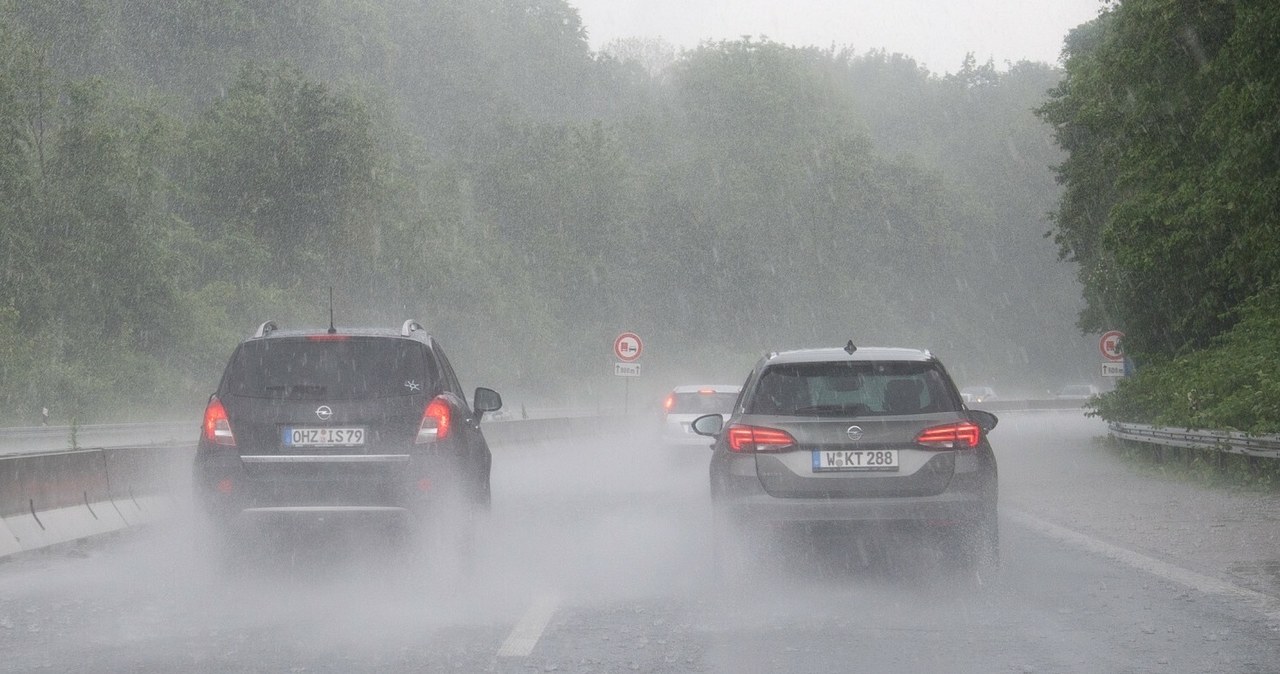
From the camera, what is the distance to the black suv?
990cm

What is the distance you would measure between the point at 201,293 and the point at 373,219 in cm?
1097

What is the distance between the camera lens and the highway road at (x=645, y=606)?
7262 millimetres

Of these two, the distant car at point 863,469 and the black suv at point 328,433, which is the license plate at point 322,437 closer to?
the black suv at point 328,433

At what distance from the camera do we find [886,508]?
9070 millimetres

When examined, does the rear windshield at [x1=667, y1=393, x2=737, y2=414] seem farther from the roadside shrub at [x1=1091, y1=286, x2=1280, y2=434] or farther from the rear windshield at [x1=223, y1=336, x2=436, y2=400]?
the rear windshield at [x1=223, y1=336, x2=436, y2=400]

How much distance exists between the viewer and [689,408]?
23.4 metres

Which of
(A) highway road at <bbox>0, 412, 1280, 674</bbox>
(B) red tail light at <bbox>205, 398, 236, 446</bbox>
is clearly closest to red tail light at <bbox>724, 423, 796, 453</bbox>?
(A) highway road at <bbox>0, 412, 1280, 674</bbox>

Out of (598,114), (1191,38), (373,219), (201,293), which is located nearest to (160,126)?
(201,293)

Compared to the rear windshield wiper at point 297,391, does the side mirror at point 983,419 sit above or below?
below

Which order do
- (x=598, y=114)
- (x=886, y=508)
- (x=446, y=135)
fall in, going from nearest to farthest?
(x=886, y=508) < (x=446, y=135) < (x=598, y=114)

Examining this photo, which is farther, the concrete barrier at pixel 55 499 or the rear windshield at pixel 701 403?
the rear windshield at pixel 701 403

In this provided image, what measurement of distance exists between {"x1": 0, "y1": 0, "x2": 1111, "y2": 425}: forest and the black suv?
51.4ft

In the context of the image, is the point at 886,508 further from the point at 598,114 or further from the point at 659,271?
the point at 598,114

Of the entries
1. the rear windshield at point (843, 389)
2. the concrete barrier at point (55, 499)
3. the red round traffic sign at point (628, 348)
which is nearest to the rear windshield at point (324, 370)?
the rear windshield at point (843, 389)
